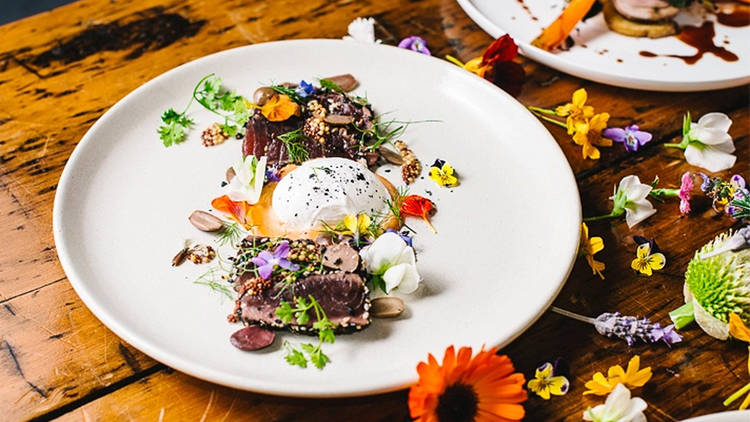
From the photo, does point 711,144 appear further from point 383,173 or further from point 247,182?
point 247,182

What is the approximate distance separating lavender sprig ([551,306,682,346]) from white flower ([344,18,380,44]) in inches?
60.7

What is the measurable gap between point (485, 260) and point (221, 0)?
1.89 metres

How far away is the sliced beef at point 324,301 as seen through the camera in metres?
1.98

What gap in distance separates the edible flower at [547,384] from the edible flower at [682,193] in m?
0.83


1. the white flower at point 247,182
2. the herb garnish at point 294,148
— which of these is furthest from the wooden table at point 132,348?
the herb garnish at point 294,148

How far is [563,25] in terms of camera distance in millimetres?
3053

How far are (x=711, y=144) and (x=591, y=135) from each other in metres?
0.41

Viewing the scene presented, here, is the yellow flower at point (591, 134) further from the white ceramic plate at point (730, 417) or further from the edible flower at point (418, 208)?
the white ceramic plate at point (730, 417)

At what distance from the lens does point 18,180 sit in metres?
2.63

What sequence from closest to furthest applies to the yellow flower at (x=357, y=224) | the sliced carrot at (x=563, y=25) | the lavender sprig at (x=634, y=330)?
the lavender sprig at (x=634, y=330), the yellow flower at (x=357, y=224), the sliced carrot at (x=563, y=25)

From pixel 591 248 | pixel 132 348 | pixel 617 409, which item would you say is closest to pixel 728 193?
pixel 591 248

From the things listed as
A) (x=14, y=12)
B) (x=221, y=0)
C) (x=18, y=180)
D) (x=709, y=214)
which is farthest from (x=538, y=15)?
(x=14, y=12)

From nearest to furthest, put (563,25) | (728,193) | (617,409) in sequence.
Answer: (617,409) < (728,193) < (563,25)

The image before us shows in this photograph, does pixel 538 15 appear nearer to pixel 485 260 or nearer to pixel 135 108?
pixel 485 260
